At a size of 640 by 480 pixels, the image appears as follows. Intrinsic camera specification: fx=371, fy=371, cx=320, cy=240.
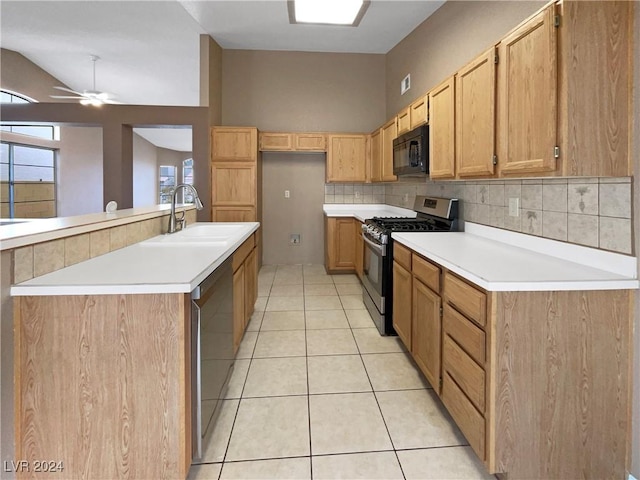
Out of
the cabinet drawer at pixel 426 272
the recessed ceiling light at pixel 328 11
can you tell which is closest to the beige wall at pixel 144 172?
the recessed ceiling light at pixel 328 11

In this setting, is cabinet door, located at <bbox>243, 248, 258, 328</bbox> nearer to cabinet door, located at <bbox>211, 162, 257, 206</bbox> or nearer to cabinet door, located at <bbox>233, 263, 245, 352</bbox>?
cabinet door, located at <bbox>233, 263, 245, 352</bbox>

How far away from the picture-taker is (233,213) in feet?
16.7

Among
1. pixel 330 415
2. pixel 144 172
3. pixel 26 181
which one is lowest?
pixel 330 415

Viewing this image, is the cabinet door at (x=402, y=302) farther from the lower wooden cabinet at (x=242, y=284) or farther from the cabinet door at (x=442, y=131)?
the lower wooden cabinet at (x=242, y=284)

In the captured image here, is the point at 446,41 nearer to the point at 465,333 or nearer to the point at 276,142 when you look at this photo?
the point at 276,142

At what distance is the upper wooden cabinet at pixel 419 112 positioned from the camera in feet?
10.3

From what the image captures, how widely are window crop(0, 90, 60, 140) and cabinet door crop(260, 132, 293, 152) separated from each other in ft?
11.3

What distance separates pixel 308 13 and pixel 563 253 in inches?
147

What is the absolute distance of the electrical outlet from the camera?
2312 millimetres

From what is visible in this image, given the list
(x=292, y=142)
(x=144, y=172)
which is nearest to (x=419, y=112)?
(x=292, y=142)

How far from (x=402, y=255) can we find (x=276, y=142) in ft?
11.0

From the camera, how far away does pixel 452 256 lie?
1955mm

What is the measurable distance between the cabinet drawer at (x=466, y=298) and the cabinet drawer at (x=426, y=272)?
0.12m

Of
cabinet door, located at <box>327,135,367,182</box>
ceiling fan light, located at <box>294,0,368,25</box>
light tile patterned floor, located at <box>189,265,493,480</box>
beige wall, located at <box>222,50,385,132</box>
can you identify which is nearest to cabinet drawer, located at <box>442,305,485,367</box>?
light tile patterned floor, located at <box>189,265,493,480</box>
